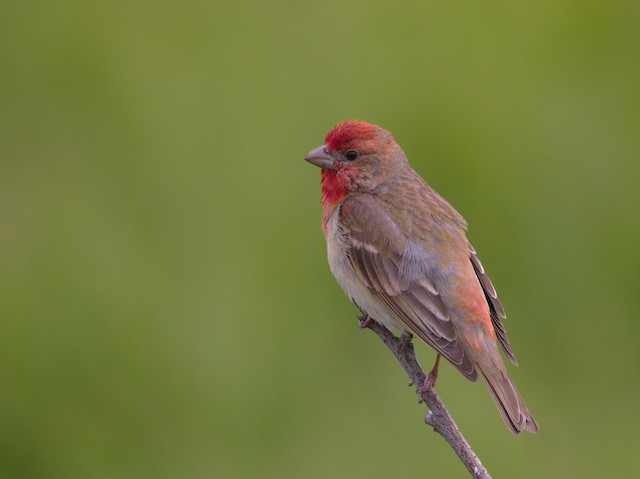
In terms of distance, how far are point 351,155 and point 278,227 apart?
5.20ft

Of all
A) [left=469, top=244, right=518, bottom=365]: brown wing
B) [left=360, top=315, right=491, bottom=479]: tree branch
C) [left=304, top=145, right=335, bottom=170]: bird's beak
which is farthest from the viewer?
[left=304, top=145, right=335, bottom=170]: bird's beak

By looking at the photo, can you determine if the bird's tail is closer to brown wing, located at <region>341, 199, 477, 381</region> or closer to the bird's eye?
brown wing, located at <region>341, 199, 477, 381</region>

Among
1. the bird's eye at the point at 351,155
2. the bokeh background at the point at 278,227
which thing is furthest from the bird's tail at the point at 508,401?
the bokeh background at the point at 278,227

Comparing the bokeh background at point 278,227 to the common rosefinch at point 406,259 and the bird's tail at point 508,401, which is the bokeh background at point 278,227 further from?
the bird's tail at point 508,401

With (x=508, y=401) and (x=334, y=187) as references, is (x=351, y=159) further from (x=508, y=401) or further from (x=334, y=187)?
(x=508, y=401)

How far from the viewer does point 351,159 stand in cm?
620

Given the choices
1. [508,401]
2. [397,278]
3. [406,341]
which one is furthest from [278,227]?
[508,401]

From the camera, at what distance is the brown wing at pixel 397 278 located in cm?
547

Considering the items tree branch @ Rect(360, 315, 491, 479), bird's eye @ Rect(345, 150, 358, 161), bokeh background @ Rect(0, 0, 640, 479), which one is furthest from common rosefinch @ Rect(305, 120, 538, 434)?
bokeh background @ Rect(0, 0, 640, 479)

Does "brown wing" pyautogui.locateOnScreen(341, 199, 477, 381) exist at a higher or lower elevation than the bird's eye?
lower

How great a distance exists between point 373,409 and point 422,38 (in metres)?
2.71

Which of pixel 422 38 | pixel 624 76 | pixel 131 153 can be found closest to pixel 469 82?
pixel 422 38

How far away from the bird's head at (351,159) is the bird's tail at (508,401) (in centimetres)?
127

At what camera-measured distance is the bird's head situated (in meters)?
6.15
